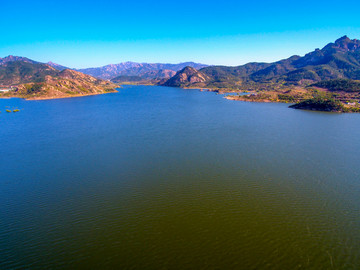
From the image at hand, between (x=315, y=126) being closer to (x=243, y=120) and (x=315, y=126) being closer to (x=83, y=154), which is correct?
(x=243, y=120)

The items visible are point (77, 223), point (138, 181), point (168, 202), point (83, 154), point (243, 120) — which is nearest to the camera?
point (77, 223)

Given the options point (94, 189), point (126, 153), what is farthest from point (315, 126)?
point (94, 189)

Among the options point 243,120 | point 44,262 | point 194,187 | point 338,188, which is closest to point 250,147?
point 338,188

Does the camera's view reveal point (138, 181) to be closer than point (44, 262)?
No

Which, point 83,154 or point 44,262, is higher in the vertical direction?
point 83,154

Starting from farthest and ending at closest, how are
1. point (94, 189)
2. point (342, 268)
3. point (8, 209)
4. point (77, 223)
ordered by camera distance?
point (94, 189) < point (8, 209) < point (77, 223) < point (342, 268)

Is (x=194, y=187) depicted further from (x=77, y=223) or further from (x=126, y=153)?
(x=126, y=153)
